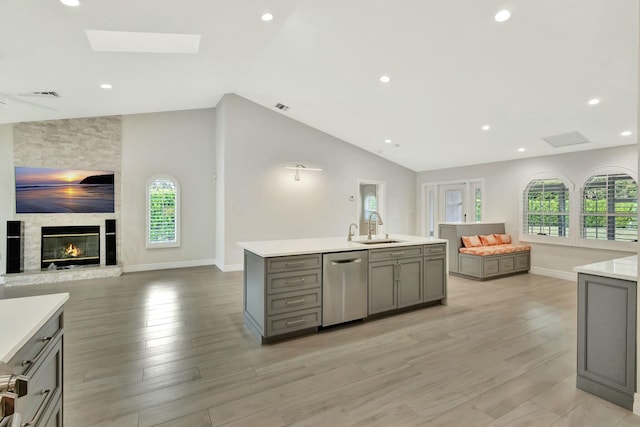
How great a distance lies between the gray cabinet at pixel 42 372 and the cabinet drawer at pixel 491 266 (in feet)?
19.4

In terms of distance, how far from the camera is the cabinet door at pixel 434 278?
13.2 ft

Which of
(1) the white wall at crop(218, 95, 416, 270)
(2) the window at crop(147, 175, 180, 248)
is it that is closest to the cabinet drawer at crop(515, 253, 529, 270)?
(1) the white wall at crop(218, 95, 416, 270)

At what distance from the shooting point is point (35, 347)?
1226 millimetres

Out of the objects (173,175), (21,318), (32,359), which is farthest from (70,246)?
(32,359)

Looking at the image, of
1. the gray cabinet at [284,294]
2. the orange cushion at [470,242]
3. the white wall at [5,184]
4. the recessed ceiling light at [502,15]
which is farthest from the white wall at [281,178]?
the recessed ceiling light at [502,15]

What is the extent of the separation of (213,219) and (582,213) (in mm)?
7302

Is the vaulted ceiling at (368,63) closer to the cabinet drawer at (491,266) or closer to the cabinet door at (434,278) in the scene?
the cabinet drawer at (491,266)

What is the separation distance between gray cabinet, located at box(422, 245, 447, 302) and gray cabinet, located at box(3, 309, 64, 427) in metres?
3.58

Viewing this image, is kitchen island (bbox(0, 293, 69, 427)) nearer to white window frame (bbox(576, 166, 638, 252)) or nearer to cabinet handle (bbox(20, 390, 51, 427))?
cabinet handle (bbox(20, 390, 51, 427))

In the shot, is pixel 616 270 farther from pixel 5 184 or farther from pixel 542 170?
pixel 5 184

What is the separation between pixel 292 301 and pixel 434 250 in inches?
80.2

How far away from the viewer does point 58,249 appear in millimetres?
5742

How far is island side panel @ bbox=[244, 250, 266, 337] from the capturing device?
3.00 m

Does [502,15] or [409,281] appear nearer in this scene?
[502,15]
